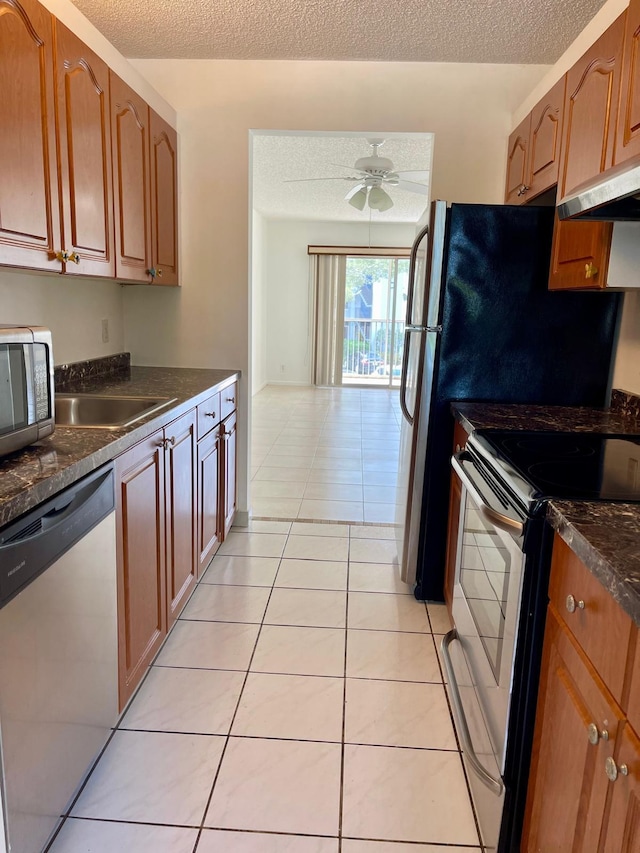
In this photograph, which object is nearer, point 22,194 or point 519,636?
point 519,636

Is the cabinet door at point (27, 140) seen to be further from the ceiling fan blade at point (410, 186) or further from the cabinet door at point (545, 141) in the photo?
the ceiling fan blade at point (410, 186)

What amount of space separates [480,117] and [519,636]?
2.57 meters

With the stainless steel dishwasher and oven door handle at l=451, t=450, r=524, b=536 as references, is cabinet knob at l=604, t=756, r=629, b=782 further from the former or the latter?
the stainless steel dishwasher

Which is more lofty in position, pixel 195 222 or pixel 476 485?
pixel 195 222

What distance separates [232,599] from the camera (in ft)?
8.14

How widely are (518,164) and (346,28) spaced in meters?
0.95

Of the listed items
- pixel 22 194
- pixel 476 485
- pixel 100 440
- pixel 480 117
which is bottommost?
pixel 476 485

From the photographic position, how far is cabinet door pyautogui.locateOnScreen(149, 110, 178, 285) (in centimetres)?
263

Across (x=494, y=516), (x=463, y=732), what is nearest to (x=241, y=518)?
(x=463, y=732)

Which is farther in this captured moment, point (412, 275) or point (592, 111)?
point (412, 275)

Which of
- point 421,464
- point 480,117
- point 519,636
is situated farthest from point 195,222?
point 519,636

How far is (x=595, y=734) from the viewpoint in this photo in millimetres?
893

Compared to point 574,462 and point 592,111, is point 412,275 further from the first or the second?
point 574,462

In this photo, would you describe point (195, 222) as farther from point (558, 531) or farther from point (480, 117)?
point (558, 531)
